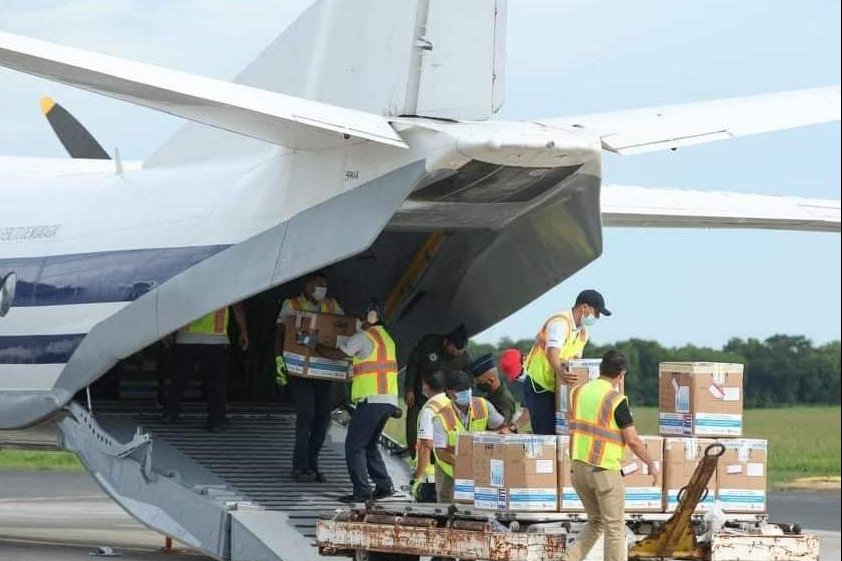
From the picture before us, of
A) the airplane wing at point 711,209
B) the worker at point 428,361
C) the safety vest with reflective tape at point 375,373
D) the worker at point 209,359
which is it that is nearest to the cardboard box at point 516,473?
the safety vest with reflective tape at point 375,373

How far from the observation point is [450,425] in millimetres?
13570

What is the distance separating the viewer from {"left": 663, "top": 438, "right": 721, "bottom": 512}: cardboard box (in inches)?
500

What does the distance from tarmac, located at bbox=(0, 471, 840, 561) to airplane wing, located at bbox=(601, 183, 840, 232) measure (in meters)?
3.95

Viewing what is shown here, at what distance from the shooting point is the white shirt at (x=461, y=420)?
44.3 ft

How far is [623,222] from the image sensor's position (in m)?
16.9

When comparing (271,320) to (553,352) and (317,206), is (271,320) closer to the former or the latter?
(317,206)

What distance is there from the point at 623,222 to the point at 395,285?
247 cm

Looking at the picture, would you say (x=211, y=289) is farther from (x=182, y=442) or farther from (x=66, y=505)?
(x=66, y=505)

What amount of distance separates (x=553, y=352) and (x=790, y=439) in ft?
88.5

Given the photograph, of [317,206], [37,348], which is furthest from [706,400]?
[37,348]

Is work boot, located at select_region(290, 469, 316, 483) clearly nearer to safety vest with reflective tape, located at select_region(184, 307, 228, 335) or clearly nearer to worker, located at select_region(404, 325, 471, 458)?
worker, located at select_region(404, 325, 471, 458)

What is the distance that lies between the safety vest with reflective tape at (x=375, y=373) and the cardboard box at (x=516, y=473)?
182 centimetres

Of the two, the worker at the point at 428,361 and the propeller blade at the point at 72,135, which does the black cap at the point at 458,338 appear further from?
the propeller blade at the point at 72,135

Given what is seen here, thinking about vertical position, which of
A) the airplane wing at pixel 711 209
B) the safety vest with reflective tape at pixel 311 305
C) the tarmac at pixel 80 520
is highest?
the airplane wing at pixel 711 209
